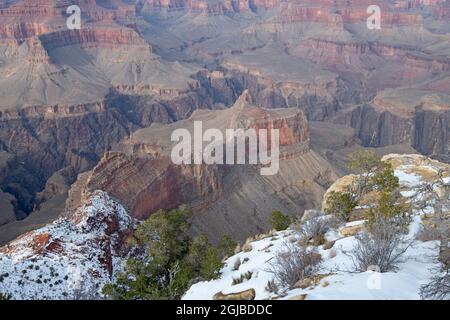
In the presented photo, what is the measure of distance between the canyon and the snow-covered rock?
7.70m

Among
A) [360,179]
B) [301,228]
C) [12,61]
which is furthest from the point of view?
[12,61]

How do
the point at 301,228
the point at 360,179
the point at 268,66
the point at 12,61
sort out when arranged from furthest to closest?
the point at 268,66, the point at 12,61, the point at 360,179, the point at 301,228

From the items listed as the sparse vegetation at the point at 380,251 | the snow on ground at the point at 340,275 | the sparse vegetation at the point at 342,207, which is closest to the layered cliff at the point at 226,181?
the sparse vegetation at the point at 342,207

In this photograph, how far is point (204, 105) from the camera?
4956 inches

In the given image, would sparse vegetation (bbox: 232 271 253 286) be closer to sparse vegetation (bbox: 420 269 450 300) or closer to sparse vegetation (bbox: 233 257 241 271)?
sparse vegetation (bbox: 233 257 241 271)

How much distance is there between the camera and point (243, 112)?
67938mm

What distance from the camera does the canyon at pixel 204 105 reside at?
51312mm

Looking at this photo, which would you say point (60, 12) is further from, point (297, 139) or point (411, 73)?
point (297, 139)

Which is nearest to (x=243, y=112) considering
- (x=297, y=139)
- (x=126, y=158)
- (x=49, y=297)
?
(x=297, y=139)

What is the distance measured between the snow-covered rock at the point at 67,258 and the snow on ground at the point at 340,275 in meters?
5.40

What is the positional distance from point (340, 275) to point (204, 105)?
11196cm

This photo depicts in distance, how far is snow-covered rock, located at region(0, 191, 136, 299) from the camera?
2061 centimetres

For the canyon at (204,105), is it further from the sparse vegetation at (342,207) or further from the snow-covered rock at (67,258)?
the snow-covered rock at (67,258)

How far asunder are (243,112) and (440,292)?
55.7 metres
